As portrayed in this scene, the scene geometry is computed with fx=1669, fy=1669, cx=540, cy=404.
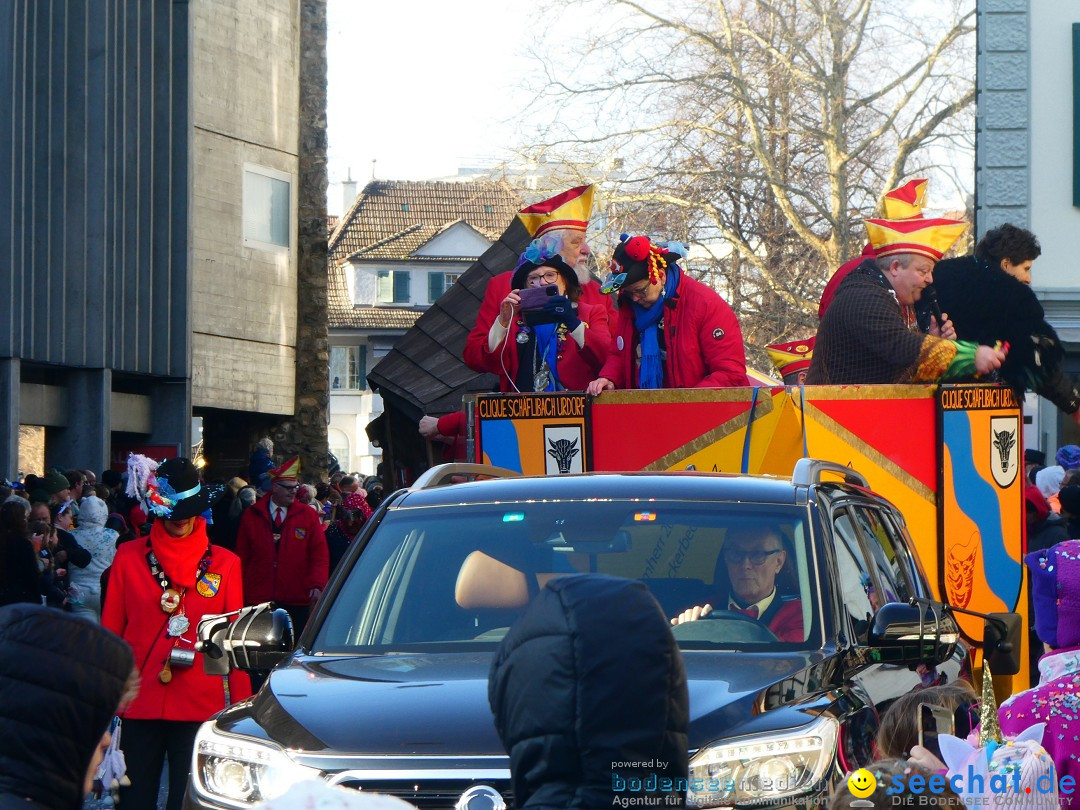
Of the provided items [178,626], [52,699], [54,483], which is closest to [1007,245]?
[178,626]

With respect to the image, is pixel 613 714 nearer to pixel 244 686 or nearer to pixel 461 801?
pixel 461 801

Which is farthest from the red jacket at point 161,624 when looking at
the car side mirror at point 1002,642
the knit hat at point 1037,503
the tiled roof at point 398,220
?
the tiled roof at point 398,220

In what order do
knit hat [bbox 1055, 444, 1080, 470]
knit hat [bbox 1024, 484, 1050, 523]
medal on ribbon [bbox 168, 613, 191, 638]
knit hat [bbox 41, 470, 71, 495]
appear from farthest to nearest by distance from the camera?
knit hat [bbox 41, 470, 71, 495], knit hat [bbox 1055, 444, 1080, 470], knit hat [bbox 1024, 484, 1050, 523], medal on ribbon [bbox 168, 613, 191, 638]

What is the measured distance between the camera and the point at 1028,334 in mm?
8219

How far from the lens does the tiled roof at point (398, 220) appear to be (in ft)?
245

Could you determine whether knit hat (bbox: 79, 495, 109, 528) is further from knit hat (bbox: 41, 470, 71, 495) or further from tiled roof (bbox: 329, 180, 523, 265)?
tiled roof (bbox: 329, 180, 523, 265)

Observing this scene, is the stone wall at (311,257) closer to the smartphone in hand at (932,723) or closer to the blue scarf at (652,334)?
the blue scarf at (652,334)

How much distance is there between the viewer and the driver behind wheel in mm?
5293

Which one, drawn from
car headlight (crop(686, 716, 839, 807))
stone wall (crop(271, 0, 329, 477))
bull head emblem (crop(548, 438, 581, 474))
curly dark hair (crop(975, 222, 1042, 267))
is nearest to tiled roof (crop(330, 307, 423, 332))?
stone wall (crop(271, 0, 329, 477))

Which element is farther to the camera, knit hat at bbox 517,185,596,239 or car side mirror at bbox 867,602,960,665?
knit hat at bbox 517,185,596,239

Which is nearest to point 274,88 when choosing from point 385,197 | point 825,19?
point 825,19

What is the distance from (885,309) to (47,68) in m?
13.3

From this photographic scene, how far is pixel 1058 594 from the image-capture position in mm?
4703

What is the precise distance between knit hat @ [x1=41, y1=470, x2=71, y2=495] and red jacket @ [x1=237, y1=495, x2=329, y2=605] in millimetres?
2427
